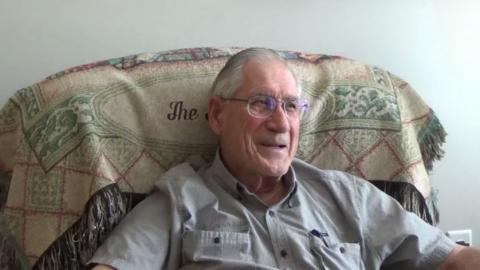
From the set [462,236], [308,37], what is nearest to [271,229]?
[308,37]

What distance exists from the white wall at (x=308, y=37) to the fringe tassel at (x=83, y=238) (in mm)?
487

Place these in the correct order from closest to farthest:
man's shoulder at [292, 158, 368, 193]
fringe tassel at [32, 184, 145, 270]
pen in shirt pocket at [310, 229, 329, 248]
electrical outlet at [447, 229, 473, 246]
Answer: fringe tassel at [32, 184, 145, 270] < pen in shirt pocket at [310, 229, 329, 248] < man's shoulder at [292, 158, 368, 193] < electrical outlet at [447, 229, 473, 246]

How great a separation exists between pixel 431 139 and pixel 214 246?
70 cm

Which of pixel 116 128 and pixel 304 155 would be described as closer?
pixel 116 128

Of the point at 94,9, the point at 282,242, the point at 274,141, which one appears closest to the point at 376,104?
the point at 274,141

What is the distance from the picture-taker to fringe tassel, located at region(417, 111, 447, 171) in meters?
1.58

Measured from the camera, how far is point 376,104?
60.1 inches

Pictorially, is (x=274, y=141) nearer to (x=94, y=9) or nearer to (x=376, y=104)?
(x=376, y=104)

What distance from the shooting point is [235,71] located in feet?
4.49

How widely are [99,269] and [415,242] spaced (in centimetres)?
73

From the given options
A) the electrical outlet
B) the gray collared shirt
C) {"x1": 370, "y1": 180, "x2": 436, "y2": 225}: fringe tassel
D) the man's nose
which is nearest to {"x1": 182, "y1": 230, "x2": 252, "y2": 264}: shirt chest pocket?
the gray collared shirt

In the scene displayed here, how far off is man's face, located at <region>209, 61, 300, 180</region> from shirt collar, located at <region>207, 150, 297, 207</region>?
1.2 inches

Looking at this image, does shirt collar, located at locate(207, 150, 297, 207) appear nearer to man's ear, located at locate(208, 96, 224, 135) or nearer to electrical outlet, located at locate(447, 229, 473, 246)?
man's ear, located at locate(208, 96, 224, 135)

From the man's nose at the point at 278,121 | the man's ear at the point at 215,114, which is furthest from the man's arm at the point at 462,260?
the man's ear at the point at 215,114
